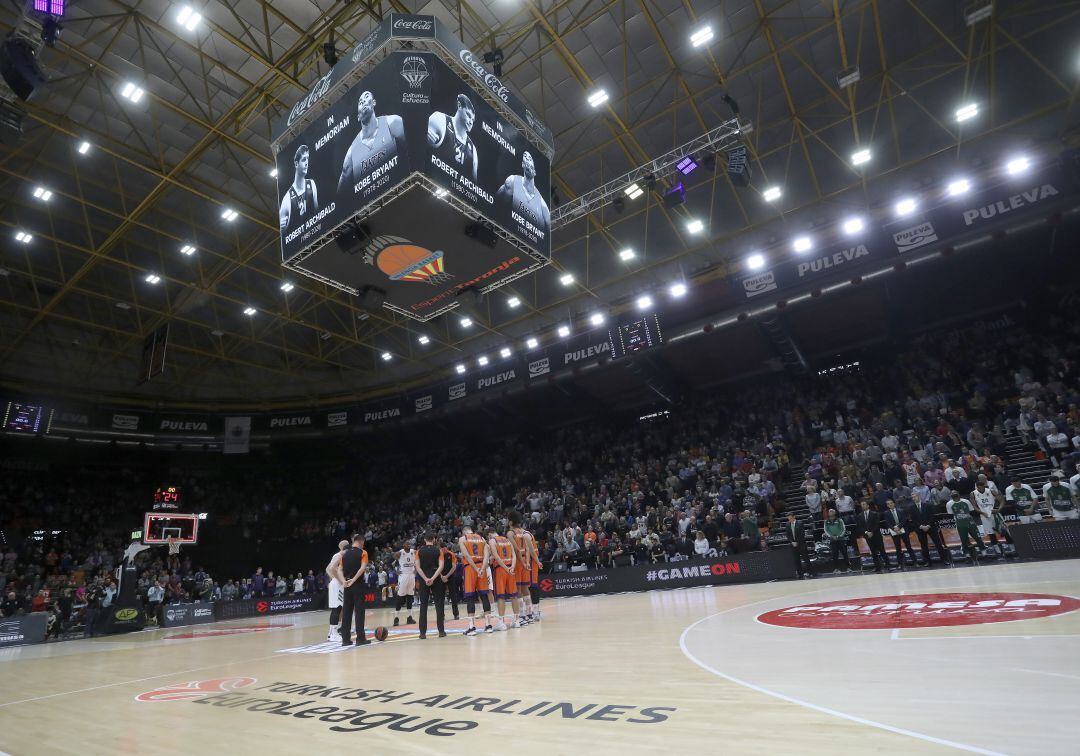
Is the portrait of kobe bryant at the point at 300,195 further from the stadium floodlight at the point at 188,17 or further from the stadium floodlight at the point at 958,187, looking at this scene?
the stadium floodlight at the point at 958,187

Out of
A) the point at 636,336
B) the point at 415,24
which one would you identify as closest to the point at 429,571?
the point at 415,24

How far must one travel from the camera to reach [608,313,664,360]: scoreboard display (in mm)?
21000

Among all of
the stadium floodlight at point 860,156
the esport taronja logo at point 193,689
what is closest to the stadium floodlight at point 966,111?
the stadium floodlight at point 860,156

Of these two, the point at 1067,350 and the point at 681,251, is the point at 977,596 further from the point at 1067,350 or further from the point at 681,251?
the point at 681,251

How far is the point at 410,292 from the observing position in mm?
12242

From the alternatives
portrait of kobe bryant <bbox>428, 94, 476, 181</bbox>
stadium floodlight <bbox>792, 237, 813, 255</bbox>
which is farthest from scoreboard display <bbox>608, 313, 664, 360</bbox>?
portrait of kobe bryant <bbox>428, 94, 476, 181</bbox>

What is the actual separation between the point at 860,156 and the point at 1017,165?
4100 millimetres

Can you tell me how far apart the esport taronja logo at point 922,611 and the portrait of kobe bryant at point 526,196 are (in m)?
7.84

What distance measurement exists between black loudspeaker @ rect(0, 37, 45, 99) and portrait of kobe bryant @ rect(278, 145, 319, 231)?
17.5 feet

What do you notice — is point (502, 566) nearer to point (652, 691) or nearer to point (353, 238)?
point (652, 691)

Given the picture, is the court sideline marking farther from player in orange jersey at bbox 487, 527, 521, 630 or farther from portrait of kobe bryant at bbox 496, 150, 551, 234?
portrait of kobe bryant at bbox 496, 150, 551, 234

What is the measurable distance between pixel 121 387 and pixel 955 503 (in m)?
34.1

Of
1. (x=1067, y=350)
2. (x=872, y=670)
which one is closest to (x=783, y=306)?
(x=1067, y=350)

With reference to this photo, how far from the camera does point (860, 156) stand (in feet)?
61.8
